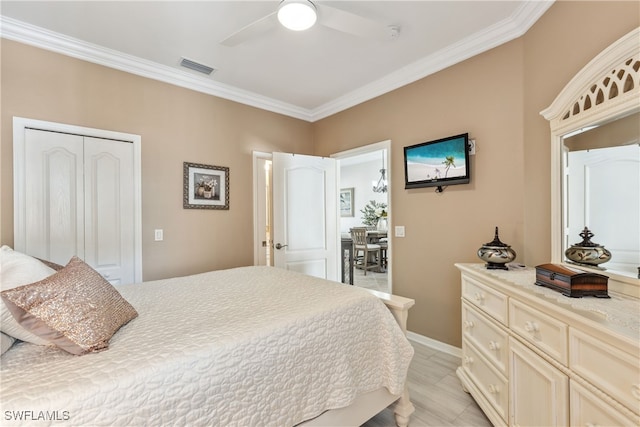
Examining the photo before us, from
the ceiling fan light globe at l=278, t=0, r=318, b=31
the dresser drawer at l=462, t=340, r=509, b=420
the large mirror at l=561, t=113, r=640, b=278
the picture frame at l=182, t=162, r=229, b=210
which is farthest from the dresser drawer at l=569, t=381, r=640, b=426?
the picture frame at l=182, t=162, r=229, b=210

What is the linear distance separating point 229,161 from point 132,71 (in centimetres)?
120

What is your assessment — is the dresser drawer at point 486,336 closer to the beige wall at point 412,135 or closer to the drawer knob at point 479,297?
the drawer knob at point 479,297

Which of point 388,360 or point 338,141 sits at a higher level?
Answer: point 338,141

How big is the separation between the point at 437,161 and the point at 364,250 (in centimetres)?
379

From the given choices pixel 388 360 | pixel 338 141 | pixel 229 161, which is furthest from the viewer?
pixel 338 141

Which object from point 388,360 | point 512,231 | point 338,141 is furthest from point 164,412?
point 338,141

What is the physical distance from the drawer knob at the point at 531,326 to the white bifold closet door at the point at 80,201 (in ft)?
9.94

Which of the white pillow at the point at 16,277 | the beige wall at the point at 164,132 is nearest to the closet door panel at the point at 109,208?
the beige wall at the point at 164,132

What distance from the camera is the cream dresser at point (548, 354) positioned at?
0.89m

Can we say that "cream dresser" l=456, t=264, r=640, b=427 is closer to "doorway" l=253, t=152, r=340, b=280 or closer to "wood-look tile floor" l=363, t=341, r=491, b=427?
"wood-look tile floor" l=363, t=341, r=491, b=427

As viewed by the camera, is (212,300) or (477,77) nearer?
(212,300)

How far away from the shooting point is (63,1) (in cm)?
193

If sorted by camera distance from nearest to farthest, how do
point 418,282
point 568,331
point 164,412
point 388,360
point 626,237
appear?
point 164,412
point 568,331
point 626,237
point 388,360
point 418,282

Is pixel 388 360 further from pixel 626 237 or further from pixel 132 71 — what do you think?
pixel 132 71
